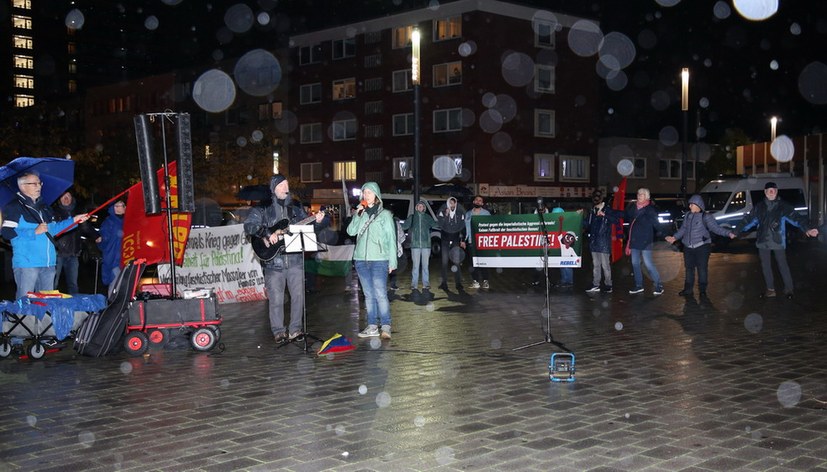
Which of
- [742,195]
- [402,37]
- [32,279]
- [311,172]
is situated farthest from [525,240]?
[311,172]

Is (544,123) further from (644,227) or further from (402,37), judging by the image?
(644,227)

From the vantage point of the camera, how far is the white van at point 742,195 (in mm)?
32375

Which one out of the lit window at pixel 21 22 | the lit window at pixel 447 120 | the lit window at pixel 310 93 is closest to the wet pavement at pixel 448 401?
the lit window at pixel 447 120

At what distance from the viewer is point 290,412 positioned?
6836mm

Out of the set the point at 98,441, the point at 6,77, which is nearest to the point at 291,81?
the point at 98,441

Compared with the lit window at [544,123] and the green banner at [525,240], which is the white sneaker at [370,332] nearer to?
→ the green banner at [525,240]

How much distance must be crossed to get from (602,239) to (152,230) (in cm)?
839

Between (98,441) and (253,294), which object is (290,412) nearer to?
(98,441)

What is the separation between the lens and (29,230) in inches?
392

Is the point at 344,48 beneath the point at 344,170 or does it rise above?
above

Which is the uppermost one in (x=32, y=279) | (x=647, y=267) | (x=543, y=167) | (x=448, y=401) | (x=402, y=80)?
(x=402, y=80)

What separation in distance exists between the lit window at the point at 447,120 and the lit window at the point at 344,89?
8776 millimetres

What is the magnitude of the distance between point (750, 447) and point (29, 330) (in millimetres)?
7680

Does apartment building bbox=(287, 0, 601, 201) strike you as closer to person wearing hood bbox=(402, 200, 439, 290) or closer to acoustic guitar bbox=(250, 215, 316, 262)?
person wearing hood bbox=(402, 200, 439, 290)
